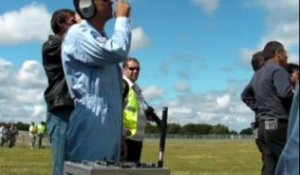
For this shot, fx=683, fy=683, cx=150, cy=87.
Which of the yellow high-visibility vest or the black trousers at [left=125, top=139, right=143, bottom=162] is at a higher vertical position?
the yellow high-visibility vest

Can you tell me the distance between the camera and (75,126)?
452 centimetres

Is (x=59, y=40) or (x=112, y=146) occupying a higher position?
(x=59, y=40)

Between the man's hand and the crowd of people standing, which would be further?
the crowd of people standing

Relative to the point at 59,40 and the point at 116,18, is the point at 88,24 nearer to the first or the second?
the point at 116,18

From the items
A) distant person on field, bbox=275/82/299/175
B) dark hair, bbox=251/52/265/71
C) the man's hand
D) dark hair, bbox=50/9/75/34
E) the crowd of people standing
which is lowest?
distant person on field, bbox=275/82/299/175

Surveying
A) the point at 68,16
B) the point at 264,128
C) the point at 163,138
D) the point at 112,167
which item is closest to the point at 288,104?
the point at 264,128

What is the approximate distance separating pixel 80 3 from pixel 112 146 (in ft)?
3.18

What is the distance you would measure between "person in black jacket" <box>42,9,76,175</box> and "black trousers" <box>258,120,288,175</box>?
3.38 meters

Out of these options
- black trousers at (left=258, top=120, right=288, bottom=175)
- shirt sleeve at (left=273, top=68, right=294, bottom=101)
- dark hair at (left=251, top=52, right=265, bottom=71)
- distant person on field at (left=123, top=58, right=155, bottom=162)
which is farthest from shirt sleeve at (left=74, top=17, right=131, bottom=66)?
dark hair at (left=251, top=52, right=265, bottom=71)

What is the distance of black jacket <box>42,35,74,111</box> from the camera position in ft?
16.9

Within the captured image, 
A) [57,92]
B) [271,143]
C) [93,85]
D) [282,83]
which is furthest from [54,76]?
[271,143]

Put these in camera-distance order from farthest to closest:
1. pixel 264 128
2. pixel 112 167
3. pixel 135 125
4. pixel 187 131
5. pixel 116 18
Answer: pixel 187 131 < pixel 264 128 < pixel 135 125 < pixel 116 18 < pixel 112 167

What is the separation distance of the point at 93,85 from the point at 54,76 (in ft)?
3.23

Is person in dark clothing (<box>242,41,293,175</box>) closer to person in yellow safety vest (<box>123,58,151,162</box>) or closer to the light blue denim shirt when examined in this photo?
person in yellow safety vest (<box>123,58,151,162</box>)
